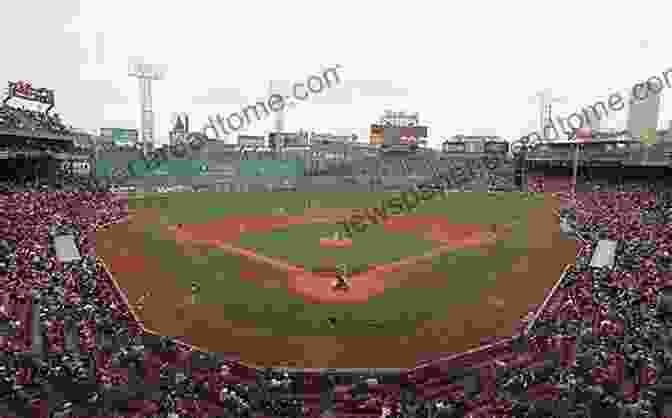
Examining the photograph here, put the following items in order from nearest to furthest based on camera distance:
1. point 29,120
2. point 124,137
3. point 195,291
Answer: point 195,291
point 29,120
point 124,137

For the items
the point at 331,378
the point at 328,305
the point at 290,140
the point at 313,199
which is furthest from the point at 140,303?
the point at 290,140

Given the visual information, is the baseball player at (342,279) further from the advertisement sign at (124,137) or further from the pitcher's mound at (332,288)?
the advertisement sign at (124,137)

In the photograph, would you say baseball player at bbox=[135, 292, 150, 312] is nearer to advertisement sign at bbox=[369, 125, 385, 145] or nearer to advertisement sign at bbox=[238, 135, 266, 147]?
advertisement sign at bbox=[369, 125, 385, 145]

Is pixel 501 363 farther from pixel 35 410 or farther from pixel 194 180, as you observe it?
pixel 194 180

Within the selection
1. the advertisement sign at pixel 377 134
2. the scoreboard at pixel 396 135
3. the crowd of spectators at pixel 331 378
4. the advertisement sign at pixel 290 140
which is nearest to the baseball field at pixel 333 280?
the crowd of spectators at pixel 331 378

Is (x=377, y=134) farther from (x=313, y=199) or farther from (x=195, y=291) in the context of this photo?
(x=195, y=291)

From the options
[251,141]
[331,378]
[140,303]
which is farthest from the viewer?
[251,141]
